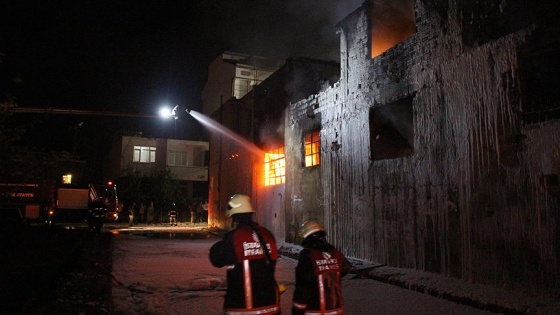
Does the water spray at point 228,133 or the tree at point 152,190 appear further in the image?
the tree at point 152,190

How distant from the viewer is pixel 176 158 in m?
41.7

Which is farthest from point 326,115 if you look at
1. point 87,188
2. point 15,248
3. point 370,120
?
point 87,188

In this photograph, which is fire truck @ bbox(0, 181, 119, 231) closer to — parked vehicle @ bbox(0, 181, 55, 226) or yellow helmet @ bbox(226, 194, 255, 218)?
parked vehicle @ bbox(0, 181, 55, 226)

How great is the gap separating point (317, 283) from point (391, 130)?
802 centimetres

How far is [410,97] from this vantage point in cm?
941

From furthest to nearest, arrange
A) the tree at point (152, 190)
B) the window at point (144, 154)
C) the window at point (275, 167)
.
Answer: the window at point (144, 154) → the tree at point (152, 190) → the window at point (275, 167)

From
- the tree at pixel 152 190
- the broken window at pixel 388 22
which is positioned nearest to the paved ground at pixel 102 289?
the broken window at pixel 388 22

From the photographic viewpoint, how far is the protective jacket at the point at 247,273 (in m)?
3.43

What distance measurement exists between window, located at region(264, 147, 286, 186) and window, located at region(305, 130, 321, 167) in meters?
1.86

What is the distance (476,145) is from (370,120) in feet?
10.8

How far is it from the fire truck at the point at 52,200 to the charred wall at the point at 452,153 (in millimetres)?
13708

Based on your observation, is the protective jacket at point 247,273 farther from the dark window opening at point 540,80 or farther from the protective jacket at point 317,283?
the dark window opening at point 540,80

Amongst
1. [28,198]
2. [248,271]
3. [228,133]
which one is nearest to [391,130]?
[248,271]

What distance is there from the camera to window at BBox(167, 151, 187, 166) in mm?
→ 41375
